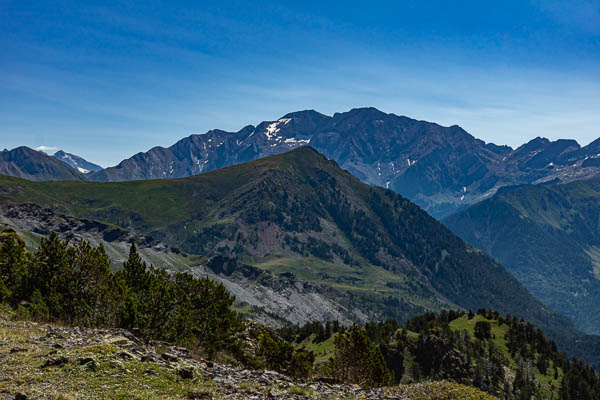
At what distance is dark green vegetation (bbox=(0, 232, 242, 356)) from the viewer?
200 ft

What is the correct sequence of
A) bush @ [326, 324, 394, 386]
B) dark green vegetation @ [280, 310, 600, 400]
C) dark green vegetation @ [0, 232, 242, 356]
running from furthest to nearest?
dark green vegetation @ [280, 310, 600, 400] < bush @ [326, 324, 394, 386] < dark green vegetation @ [0, 232, 242, 356]

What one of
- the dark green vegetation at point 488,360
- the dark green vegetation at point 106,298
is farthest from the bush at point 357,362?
the dark green vegetation at point 488,360

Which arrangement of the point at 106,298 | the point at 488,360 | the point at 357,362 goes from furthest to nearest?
the point at 488,360 → the point at 357,362 → the point at 106,298

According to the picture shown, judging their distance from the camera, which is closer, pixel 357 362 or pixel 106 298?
pixel 106 298

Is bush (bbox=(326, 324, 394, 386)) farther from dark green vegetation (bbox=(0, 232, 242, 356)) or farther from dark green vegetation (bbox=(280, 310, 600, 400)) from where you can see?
dark green vegetation (bbox=(280, 310, 600, 400))

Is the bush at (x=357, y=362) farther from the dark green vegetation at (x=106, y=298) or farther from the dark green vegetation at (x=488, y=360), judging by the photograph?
the dark green vegetation at (x=488, y=360)

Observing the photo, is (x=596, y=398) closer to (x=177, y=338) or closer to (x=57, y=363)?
(x=177, y=338)

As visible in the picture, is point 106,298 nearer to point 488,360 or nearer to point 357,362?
point 357,362

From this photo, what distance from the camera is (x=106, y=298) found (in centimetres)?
6206

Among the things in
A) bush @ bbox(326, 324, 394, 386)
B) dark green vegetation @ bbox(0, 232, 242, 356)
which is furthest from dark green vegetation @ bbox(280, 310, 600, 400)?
dark green vegetation @ bbox(0, 232, 242, 356)

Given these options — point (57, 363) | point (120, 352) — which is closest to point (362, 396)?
point (120, 352)

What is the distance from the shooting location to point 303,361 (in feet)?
237

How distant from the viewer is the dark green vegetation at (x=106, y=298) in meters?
60.8

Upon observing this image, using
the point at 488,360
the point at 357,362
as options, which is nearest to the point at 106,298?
the point at 357,362
